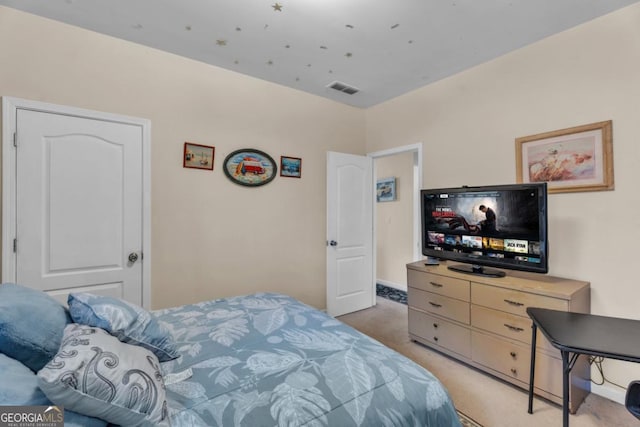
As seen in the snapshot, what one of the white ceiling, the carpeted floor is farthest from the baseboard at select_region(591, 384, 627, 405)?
the white ceiling

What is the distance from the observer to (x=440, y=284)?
102 inches

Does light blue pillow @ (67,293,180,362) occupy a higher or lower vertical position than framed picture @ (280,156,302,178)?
lower

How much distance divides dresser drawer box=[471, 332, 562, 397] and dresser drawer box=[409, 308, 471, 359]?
8 cm

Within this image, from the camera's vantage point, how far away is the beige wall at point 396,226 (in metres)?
4.68

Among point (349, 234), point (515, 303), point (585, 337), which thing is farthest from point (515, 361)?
point (349, 234)

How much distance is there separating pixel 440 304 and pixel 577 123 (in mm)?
1811

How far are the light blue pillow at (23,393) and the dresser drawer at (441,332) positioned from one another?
2.48 m

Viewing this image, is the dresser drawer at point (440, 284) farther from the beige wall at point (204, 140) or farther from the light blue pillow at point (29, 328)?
the light blue pillow at point (29, 328)

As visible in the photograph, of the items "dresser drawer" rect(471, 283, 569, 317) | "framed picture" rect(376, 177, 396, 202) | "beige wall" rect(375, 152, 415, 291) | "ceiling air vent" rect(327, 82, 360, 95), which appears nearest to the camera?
"dresser drawer" rect(471, 283, 569, 317)

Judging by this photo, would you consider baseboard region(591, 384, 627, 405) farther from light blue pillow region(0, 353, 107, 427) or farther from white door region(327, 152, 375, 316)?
light blue pillow region(0, 353, 107, 427)

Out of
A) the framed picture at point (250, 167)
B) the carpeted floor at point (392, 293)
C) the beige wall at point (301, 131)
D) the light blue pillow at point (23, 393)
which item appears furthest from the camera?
the carpeted floor at point (392, 293)

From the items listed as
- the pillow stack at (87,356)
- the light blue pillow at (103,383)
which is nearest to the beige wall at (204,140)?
the pillow stack at (87,356)

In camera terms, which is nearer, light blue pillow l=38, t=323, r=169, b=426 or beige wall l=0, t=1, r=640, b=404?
light blue pillow l=38, t=323, r=169, b=426

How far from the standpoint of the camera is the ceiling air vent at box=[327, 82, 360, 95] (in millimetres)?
3225
